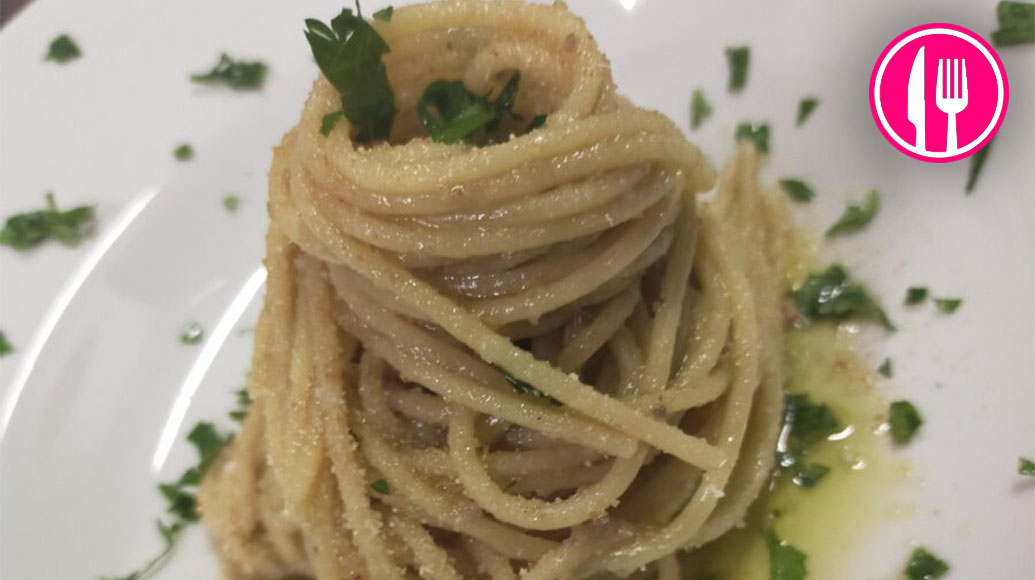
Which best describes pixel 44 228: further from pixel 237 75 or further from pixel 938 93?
pixel 938 93

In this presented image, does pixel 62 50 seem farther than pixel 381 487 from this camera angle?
Yes

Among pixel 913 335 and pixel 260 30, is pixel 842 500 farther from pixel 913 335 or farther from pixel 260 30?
pixel 260 30

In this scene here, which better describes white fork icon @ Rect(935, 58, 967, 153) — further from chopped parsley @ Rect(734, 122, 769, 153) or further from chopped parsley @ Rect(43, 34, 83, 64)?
chopped parsley @ Rect(43, 34, 83, 64)

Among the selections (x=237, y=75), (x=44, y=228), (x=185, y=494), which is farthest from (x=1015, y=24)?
(x=44, y=228)

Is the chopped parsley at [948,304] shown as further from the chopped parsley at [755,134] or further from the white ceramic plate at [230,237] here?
the chopped parsley at [755,134]

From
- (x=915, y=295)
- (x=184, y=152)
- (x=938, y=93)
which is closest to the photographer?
(x=915, y=295)

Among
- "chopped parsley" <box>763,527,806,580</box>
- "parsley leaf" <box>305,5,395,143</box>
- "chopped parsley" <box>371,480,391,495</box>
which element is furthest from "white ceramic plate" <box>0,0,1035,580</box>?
"parsley leaf" <box>305,5,395,143</box>

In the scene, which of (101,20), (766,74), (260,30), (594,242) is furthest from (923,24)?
(101,20)
